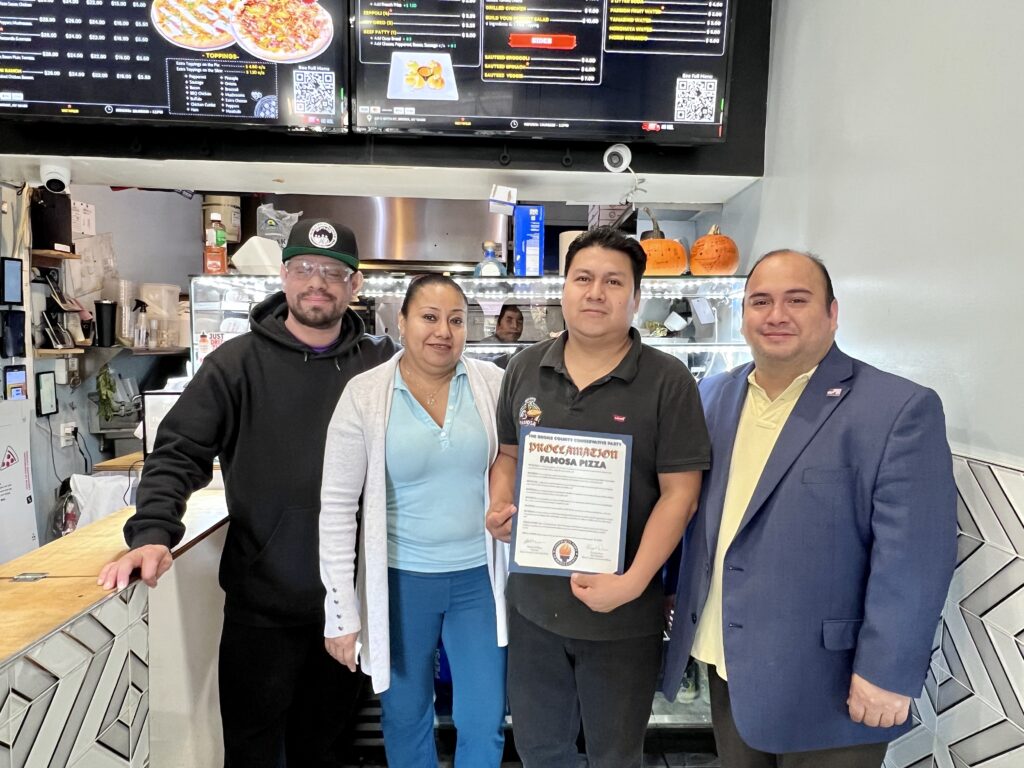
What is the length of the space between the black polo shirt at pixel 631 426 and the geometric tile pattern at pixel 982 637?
63 cm

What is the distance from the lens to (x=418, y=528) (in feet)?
5.31

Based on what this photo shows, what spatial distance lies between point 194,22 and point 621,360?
2199 mm

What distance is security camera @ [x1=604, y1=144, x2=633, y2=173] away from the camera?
8.09 feet

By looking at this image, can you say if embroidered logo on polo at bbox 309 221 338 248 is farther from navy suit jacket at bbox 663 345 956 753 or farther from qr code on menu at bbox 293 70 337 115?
navy suit jacket at bbox 663 345 956 753

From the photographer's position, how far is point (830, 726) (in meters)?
1.29

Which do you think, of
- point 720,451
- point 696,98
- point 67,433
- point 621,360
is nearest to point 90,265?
point 67,433

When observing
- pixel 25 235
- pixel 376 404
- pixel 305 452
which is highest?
pixel 25 235

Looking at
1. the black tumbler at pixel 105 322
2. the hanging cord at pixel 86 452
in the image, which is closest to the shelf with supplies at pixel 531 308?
the black tumbler at pixel 105 322

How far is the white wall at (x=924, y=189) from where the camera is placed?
4.22ft

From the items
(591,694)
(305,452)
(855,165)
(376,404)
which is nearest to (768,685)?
(591,694)

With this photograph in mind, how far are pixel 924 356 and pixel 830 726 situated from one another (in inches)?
39.0

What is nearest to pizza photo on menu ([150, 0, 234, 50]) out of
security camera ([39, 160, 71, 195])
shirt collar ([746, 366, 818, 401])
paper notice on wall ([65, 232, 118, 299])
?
security camera ([39, 160, 71, 195])

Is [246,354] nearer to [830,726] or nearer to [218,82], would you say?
[218,82]

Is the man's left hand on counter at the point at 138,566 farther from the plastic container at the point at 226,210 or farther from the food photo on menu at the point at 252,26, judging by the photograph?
the plastic container at the point at 226,210
